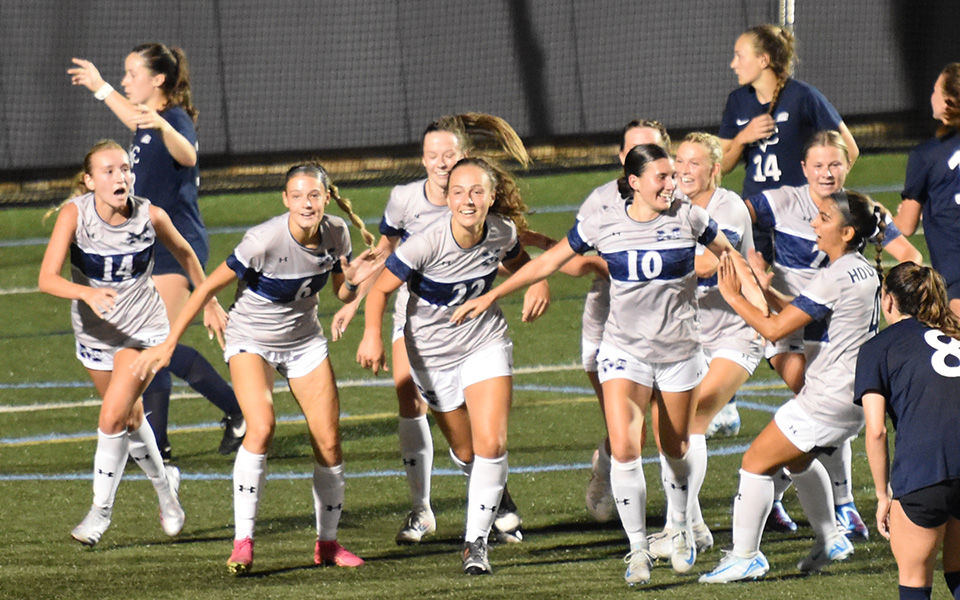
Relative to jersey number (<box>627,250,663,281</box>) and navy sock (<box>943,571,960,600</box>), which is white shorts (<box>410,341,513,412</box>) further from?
navy sock (<box>943,571,960,600</box>)

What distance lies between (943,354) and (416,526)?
9.26ft

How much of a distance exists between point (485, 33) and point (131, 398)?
1488cm

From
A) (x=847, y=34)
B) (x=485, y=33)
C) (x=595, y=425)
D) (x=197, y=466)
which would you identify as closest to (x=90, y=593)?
(x=197, y=466)

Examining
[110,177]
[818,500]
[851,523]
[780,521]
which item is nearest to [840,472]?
[851,523]

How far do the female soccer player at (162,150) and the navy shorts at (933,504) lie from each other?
4.28 m

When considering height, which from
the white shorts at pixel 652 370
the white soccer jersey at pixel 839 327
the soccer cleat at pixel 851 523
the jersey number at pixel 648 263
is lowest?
the soccer cleat at pixel 851 523

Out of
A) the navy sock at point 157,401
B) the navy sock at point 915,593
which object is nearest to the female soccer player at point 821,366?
the navy sock at point 915,593

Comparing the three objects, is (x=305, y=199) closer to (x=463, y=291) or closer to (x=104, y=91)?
(x=463, y=291)

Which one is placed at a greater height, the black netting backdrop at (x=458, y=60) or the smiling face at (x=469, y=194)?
the smiling face at (x=469, y=194)

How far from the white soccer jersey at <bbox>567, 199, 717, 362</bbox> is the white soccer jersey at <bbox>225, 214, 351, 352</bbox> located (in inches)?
46.4

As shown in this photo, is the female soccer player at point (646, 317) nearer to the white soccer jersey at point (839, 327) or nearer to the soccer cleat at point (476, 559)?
the white soccer jersey at point (839, 327)

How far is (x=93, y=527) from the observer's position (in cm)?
634

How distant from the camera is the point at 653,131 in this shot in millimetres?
6598

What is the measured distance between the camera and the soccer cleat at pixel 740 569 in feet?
17.9
